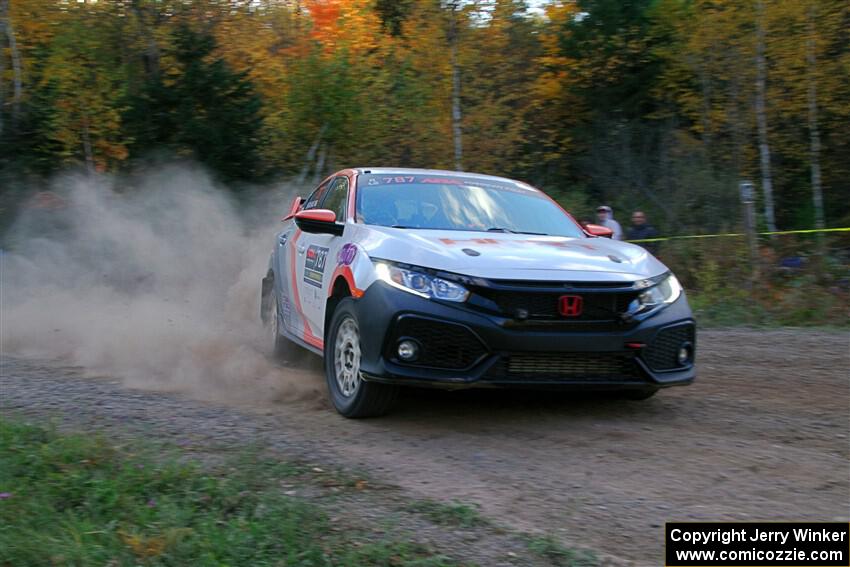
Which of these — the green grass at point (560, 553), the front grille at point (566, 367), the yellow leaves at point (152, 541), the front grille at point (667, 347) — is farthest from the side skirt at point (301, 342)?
the green grass at point (560, 553)

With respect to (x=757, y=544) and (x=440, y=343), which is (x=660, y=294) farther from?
(x=757, y=544)

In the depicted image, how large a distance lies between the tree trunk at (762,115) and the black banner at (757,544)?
50.1ft

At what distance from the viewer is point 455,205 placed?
6.59 m

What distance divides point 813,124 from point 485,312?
16.7 meters

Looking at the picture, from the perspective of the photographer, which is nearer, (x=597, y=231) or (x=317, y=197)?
(x=597, y=231)

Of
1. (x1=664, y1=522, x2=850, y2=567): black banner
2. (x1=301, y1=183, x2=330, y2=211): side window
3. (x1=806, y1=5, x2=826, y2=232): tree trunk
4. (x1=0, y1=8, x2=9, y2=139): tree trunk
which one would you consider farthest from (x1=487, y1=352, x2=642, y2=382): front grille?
(x1=0, y1=8, x2=9, y2=139): tree trunk

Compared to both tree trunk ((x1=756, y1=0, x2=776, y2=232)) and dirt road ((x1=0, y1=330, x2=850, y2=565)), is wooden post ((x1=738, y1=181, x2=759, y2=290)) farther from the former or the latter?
dirt road ((x1=0, y1=330, x2=850, y2=565))

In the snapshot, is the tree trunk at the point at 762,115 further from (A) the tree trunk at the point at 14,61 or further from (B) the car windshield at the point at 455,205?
(A) the tree trunk at the point at 14,61

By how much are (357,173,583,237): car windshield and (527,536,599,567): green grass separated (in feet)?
9.91

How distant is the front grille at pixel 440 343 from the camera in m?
5.15

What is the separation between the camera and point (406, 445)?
5199mm

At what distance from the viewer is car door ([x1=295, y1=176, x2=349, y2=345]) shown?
635 centimetres

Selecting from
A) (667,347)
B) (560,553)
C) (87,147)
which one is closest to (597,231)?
(667,347)

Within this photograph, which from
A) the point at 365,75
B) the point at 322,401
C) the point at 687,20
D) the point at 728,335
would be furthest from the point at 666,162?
the point at 322,401
